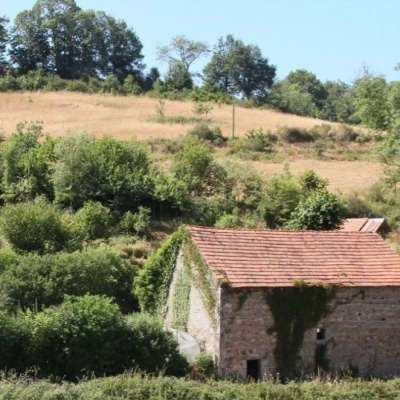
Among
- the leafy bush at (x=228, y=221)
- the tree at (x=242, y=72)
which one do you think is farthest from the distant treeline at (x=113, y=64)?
the leafy bush at (x=228, y=221)

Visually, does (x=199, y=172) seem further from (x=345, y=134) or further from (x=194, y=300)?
(x=345, y=134)

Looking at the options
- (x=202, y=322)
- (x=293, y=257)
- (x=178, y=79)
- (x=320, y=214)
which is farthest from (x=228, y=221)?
(x=178, y=79)

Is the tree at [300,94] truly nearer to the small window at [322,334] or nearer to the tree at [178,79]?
the tree at [178,79]

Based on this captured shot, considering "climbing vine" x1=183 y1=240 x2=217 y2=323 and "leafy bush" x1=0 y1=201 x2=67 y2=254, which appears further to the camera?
"leafy bush" x1=0 y1=201 x2=67 y2=254

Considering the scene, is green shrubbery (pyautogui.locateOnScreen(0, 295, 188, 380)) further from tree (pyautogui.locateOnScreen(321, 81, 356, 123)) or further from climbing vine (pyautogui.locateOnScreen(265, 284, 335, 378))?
tree (pyautogui.locateOnScreen(321, 81, 356, 123))

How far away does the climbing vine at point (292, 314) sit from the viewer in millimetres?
22156

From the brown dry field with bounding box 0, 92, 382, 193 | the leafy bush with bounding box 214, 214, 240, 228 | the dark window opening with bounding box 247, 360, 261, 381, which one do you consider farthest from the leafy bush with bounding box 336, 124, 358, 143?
the dark window opening with bounding box 247, 360, 261, 381

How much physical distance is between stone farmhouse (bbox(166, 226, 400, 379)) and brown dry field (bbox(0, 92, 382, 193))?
23.0 meters

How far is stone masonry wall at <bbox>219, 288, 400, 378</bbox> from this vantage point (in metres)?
21.7

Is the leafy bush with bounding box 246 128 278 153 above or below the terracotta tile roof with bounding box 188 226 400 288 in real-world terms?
above

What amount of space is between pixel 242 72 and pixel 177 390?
74.5 meters

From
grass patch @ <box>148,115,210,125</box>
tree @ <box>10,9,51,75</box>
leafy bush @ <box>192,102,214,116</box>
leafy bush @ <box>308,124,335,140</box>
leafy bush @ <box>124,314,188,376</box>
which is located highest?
tree @ <box>10,9,51,75</box>

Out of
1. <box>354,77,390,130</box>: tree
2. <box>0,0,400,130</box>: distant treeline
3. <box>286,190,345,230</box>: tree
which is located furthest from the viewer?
<box>0,0,400,130</box>: distant treeline

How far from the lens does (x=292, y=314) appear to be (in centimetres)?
2238
